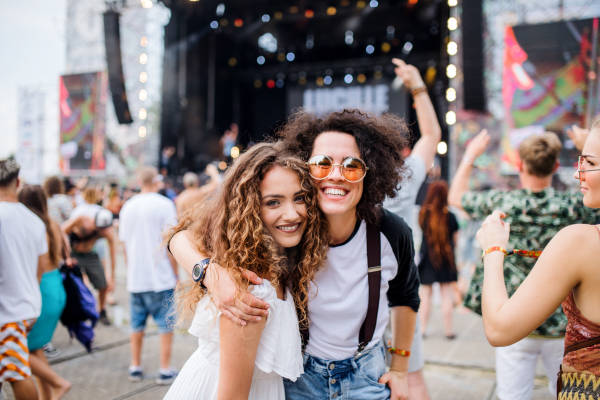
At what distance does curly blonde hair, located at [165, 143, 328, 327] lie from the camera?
56.7 inches

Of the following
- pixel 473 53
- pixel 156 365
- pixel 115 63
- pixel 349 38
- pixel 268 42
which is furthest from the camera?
pixel 268 42

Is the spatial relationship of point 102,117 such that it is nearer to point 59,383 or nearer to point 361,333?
point 59,383

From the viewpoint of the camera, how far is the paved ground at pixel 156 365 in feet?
11.6

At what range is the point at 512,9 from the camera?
7922mm

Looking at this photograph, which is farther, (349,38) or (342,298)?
(349,38)

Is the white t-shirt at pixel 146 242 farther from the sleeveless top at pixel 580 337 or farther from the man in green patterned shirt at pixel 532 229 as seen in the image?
the sleeveless top at pixel 580 337

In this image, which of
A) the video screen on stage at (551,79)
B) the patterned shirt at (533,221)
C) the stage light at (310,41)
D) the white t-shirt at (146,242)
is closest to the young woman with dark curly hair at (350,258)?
the patterned shirt at (533,221)

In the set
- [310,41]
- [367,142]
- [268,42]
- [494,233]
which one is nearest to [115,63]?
[268,42]

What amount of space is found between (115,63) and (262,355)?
840cm

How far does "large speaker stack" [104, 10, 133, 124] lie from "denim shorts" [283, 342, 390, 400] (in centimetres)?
809

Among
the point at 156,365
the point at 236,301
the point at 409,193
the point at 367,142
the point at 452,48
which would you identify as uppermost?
the point at 452,48

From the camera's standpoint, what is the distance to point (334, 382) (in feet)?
5.19

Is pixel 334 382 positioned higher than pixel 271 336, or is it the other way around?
pixel 271 336

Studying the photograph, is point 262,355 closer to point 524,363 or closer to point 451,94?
point 524,363
